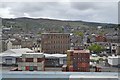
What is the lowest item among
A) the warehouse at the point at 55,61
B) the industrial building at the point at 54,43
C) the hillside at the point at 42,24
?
the warehouse at the point at 55,61

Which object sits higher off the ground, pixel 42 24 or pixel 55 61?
pixel 42 24

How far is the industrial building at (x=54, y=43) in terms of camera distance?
255 inches

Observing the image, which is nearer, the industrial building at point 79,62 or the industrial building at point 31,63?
the industrial building at point 79,62

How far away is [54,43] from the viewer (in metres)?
6.50

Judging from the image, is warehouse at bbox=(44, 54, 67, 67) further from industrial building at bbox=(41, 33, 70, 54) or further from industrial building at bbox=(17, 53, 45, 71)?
industrial building at bbox=(41, 33, 70, 54)

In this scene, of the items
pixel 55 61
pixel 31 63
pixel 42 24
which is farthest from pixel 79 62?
pixel 42 24

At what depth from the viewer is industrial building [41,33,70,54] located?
21.2 feet

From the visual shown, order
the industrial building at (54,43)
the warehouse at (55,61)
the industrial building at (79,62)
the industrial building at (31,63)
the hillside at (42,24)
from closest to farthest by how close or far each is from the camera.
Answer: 1. the industrial building at (79,62)
2. the industrial building at (31,63)
3. the warehouse at (55,61)
4. the industrial building at (54,43)
5. the hillside at (42,24)

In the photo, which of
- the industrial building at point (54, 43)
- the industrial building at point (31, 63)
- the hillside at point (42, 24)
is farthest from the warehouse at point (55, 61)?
the hillside at point (42, 24)

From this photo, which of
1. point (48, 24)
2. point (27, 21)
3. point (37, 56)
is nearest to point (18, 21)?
point (27, 21)

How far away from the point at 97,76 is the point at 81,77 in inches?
5.3

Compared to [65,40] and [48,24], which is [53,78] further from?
[48,24]

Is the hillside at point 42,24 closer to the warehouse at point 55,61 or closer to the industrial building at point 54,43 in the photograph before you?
the industrial building at point 54,43

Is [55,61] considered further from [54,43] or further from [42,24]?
[42,24]
